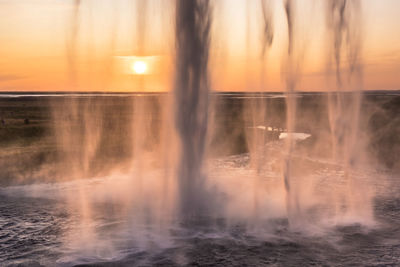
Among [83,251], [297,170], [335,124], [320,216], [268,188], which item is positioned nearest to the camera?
[83,251]

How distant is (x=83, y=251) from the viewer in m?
9.55

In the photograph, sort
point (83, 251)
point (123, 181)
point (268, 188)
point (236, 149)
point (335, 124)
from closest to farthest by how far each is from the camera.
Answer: point (83, 251) → point (268, 188) → point (123, 181) → point (335, 124) → point (236, 149)

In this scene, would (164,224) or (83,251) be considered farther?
(164,224)

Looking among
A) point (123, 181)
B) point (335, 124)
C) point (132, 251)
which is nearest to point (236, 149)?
point (335, 124)

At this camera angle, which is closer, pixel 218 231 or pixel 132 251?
pixel 132 251

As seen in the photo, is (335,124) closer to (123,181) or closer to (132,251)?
(123,181)

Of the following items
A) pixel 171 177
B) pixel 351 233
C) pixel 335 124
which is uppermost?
pixel 335 124

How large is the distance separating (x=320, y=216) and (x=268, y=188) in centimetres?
394

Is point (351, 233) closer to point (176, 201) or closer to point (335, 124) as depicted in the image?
point (176, 201)

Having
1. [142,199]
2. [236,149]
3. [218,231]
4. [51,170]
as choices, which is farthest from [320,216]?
[236,149]

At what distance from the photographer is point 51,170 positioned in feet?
64.7

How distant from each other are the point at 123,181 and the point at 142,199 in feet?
11.6

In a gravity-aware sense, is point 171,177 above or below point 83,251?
above

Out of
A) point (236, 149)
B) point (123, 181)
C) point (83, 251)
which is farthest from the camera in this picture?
point (236, 149)
